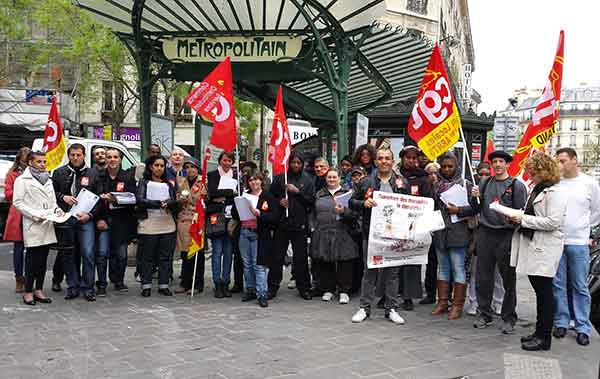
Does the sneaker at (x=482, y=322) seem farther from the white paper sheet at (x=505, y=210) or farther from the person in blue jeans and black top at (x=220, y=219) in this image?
the person in blue jeans and black top at (x=220, y=219)

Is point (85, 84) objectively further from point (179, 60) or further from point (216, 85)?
point (216, 85)

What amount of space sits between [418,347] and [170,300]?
10.8 ft

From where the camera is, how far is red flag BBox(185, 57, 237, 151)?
7.54m

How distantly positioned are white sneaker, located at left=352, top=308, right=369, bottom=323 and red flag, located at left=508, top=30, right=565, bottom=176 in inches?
94.2

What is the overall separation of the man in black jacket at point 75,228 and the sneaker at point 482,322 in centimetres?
447

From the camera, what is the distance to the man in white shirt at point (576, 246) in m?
6.05

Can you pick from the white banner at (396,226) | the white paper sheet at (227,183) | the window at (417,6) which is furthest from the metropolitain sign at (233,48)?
the window at (417,6)

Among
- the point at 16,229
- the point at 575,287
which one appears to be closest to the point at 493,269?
the point at 575,287

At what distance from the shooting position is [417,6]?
36625 millimetres

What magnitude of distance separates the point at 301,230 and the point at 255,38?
3369 millimetres

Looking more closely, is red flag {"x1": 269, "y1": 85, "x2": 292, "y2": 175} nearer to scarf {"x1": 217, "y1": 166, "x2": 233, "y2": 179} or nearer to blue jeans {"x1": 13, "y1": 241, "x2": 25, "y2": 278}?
scarf {"x1": 217, "y1": 166, "x2": 233, "y2": 179}

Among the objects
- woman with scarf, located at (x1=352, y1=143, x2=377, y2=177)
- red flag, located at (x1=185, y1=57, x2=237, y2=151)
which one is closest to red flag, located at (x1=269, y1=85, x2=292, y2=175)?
red flag, located at (x1=185, y1=57, x2=237, y2=151)

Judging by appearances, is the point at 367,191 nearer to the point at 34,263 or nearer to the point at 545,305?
the point at 545,305

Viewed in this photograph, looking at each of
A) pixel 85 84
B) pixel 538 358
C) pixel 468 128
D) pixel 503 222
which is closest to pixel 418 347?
pixel 538 358
